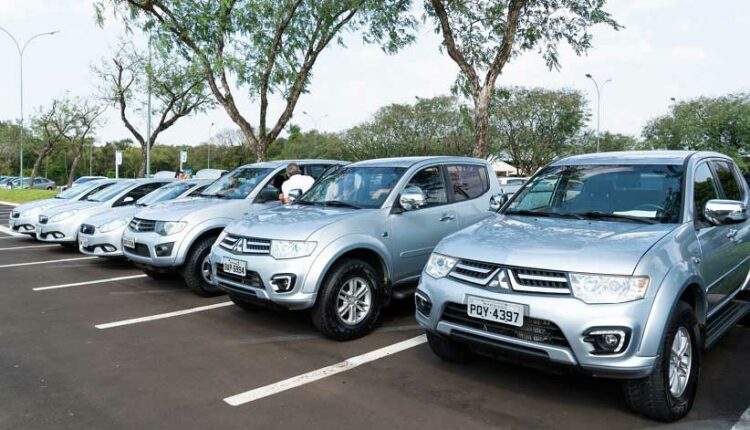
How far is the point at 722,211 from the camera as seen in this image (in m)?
3.94

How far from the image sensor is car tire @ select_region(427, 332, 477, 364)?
4.36 m

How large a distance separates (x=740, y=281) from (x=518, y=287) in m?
2.75

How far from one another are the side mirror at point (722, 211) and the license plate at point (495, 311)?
5.54 feet

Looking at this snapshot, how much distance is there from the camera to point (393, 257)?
18.7ft

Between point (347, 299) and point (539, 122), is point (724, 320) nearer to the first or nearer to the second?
point (347, 299)

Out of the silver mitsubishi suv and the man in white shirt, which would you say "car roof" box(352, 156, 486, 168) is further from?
the silver mitsubishi suv

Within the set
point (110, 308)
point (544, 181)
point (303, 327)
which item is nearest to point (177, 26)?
point (110, 308)

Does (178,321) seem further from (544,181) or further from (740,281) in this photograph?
A: (740,281)

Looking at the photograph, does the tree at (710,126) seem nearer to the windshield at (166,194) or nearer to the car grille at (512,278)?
the windshield at (166,194)

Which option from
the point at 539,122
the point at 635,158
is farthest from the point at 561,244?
the point at 539,122

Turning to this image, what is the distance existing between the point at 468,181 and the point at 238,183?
335 cm

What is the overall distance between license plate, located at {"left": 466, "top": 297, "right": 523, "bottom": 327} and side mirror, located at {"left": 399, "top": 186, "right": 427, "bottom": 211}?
6.40ft

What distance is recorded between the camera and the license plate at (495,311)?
347cm

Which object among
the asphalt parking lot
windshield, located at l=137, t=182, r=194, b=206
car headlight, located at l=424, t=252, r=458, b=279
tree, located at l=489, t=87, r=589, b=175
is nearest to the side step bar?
the asphalt parking lot
